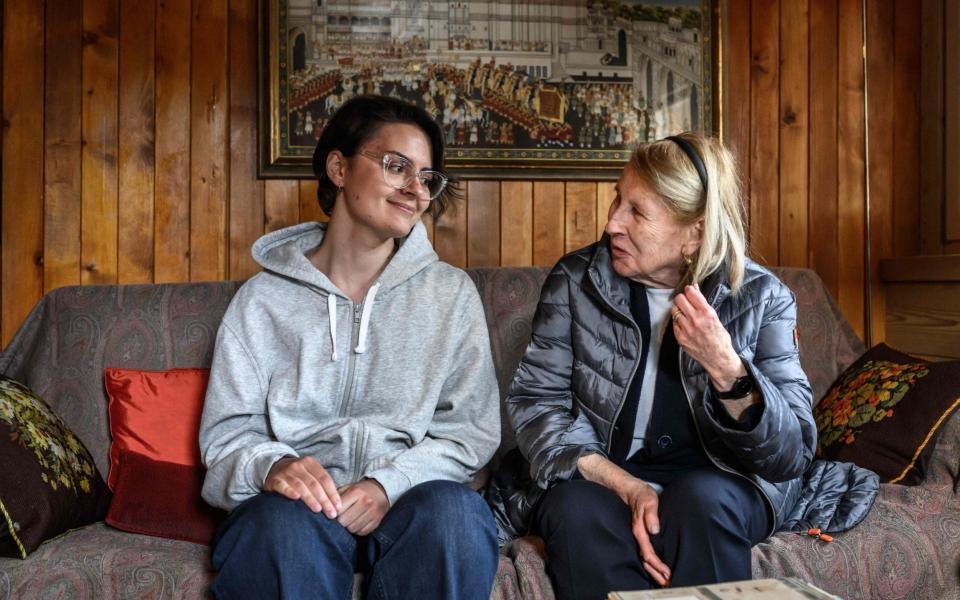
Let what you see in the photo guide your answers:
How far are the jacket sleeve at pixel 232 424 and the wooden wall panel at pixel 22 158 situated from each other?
1.10 m

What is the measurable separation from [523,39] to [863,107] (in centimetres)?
112

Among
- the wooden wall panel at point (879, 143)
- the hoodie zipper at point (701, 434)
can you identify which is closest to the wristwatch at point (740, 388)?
the hoodie zipper at point (701, 434)

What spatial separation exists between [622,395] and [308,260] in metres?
0.71

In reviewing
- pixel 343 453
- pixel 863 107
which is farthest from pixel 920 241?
pixel 343 453

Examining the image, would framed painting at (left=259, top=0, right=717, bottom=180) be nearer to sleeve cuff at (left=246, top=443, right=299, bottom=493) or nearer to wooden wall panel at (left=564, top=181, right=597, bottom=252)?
wooden wall panel at (left=564, top=181, right=597, bottom=252)

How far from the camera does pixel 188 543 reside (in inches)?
63.4

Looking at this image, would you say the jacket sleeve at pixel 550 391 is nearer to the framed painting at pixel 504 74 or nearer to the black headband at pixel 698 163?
the black headband at pixel 698 163

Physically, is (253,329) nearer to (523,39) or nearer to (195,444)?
(195,444)

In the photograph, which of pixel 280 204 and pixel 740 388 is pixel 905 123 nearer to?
pixel 740 388

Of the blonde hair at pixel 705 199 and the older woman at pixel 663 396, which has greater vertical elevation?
the blonde hair at pixel 705 199

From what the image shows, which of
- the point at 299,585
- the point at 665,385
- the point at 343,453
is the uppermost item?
the point at 665,385

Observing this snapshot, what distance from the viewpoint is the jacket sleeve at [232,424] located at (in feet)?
4.96

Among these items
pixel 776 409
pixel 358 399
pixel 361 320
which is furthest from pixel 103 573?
pixel 776 409

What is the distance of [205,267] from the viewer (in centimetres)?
246
